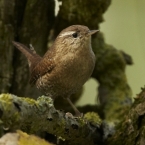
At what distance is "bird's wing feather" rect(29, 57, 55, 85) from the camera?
2348mm

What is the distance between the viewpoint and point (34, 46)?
308 cm

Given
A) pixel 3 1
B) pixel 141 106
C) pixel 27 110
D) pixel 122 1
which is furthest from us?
pixel 122 1

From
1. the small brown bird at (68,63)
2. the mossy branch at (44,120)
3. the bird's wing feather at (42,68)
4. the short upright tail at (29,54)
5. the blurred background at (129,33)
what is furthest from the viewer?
the blurred background at (129,33)

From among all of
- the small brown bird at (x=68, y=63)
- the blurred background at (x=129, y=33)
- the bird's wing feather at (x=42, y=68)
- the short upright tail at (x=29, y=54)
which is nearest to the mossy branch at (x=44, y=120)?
the small brown bird at (x=68, y=63)

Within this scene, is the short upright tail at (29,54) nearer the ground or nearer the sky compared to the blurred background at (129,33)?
nearer the ground

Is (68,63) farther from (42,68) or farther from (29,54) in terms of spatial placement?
(29,54)

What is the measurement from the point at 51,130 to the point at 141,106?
0.59 metres

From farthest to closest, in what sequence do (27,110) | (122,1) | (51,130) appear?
(122,1)
(51,130)
(27,110)

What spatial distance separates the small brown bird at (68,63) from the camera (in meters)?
2.25

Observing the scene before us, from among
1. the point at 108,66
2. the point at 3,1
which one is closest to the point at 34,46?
the point at 3,1

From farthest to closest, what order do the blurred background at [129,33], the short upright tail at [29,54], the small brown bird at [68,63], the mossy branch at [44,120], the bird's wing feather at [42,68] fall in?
the blurred background at [129,33] → the short upright tail at [29,54] → the bird's wing feather at [42,68] → the small brown bird at [68,63] → the mossy branch at [44,120]

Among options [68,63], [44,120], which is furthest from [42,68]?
[44,120]

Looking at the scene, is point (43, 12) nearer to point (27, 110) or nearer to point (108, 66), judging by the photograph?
point (108, 66)

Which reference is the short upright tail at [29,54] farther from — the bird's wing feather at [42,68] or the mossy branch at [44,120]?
the mossy branch at [44,120]
